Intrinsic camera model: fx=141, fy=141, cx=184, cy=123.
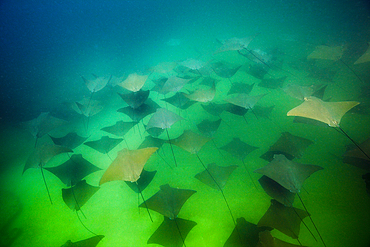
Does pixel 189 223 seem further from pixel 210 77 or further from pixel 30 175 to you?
pixel 210 77

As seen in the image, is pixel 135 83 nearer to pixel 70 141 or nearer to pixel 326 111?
pixel 70 141

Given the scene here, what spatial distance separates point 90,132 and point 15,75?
12915 millimetres

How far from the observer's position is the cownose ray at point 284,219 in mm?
2363

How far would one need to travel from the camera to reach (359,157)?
2793 mm

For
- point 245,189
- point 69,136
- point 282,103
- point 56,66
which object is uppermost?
point 56,66

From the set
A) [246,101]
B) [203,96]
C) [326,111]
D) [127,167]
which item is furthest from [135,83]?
[326,111]

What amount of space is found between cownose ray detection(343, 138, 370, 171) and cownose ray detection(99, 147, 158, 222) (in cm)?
421

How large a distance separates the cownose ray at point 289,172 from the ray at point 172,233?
1.85 meters

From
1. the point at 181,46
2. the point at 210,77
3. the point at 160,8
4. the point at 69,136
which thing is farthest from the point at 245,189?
the point at 160,8

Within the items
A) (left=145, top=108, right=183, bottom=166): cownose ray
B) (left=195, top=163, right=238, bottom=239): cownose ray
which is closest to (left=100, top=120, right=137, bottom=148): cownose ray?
(left=145, top=108, right=183, bottom=166): cownose ray

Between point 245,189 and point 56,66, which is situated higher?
point 56,66

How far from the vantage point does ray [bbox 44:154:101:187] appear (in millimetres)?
3803

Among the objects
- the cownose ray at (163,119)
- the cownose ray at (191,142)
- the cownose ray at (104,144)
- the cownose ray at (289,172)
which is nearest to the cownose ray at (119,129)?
the cownose ray at (104,144)

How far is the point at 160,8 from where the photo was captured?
4425 centimetres
